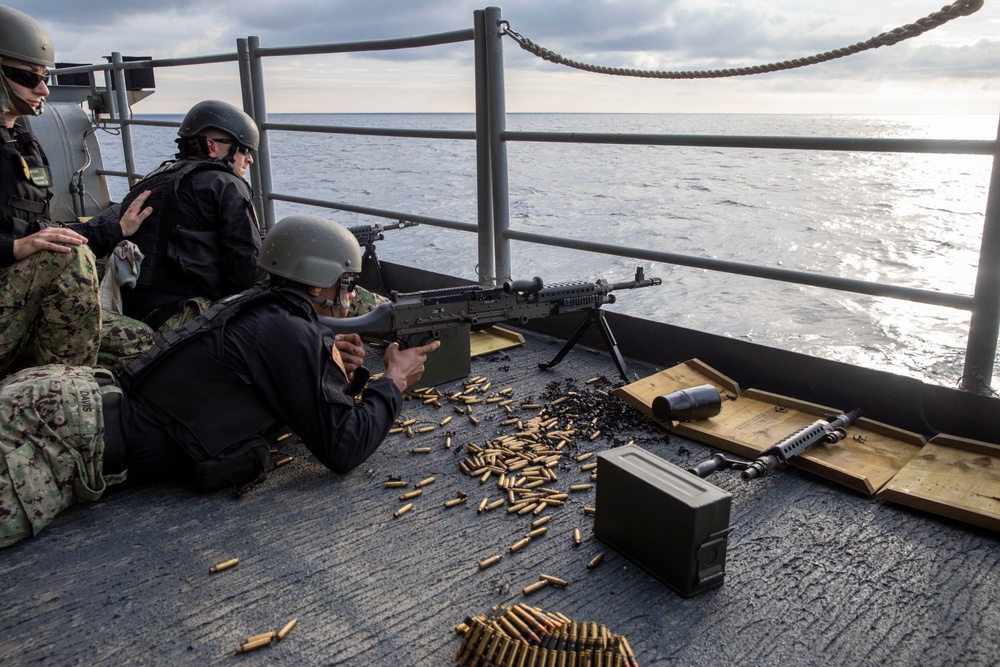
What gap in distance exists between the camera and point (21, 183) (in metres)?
3.91

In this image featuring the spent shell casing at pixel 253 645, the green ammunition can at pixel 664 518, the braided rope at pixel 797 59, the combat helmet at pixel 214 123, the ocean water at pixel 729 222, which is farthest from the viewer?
the ocean water at pixel 729 222

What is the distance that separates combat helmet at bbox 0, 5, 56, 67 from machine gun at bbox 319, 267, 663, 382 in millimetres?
2114

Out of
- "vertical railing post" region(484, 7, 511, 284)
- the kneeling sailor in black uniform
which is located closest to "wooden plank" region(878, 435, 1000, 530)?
the kneeling sailor in black uniform

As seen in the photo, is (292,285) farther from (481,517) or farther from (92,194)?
(92,194)

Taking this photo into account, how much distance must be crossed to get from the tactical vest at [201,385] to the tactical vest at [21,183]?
130 centimetres

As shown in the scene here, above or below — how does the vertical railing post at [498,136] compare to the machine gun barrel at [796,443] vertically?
above

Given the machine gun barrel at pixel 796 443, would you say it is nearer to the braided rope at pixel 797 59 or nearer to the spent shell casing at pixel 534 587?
the spent shell casing at pixel 534 587

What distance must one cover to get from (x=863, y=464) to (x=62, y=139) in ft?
31.7

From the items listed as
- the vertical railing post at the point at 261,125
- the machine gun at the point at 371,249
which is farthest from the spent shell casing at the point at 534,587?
the vertical railing post at the point at 261,125

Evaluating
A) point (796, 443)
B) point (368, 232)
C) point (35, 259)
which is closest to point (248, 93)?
point (368, 232)

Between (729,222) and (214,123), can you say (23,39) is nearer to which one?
(214,123)

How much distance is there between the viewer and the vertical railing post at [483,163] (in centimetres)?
512

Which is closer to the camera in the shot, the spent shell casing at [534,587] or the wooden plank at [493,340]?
the spent shell casing at [534,587]

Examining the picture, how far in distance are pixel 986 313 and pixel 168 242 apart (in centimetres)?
417
